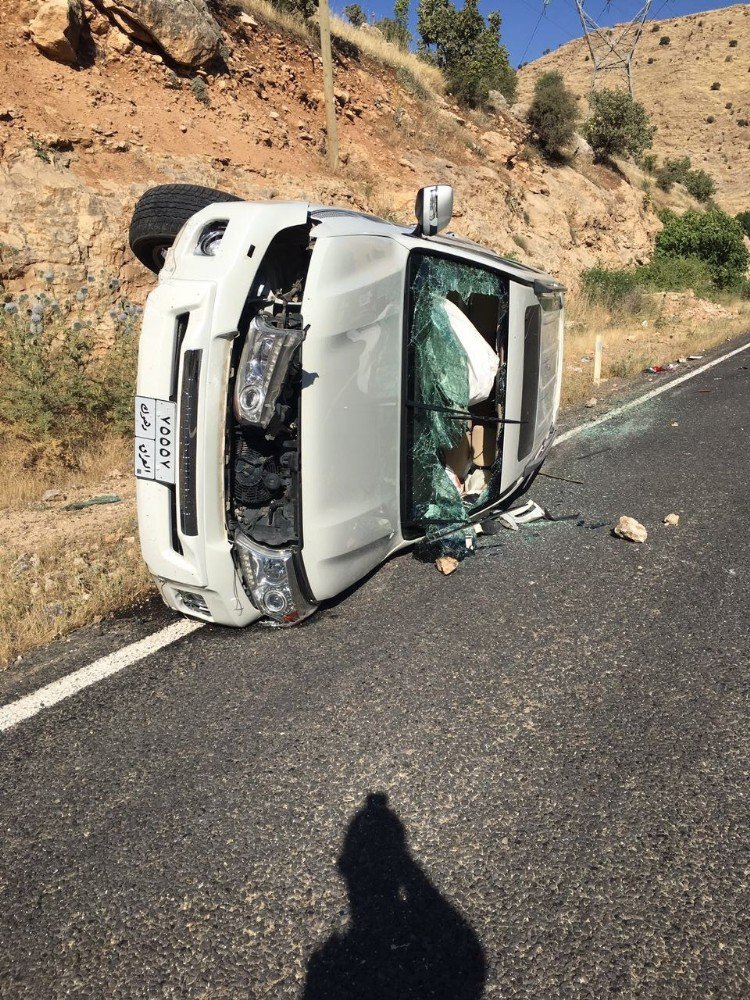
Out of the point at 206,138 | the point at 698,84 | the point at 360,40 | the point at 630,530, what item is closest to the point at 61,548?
the point at 630,530

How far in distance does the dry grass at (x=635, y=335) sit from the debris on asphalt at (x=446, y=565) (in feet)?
15.9

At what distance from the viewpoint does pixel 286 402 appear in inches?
115

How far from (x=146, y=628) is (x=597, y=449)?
14.3 feet

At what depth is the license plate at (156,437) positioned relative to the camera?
2.89 metres

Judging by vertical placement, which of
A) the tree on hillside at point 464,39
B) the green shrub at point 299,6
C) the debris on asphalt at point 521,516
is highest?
the tree on hillside at point 464,39

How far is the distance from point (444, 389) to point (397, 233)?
2.82 ft

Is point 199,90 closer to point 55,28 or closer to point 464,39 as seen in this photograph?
point 55,28

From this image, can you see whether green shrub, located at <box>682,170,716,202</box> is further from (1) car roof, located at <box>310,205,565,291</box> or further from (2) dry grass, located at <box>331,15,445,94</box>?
(1) car roof, located at <box>310,205,565,291</box>

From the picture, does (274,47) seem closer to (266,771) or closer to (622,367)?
(622,367)

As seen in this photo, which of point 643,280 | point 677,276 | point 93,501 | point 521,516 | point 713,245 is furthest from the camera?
point 713,245

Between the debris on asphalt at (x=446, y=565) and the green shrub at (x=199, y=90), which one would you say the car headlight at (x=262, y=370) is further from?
the green shrub at (x=199, y=90)

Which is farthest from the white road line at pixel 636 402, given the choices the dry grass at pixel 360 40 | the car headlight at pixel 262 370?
the dry grass at pixel 360 40

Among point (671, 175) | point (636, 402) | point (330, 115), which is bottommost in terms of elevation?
point (636, 402)

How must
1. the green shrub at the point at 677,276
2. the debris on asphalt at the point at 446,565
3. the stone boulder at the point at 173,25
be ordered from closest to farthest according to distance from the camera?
the debris on asphalt at the point at 446,565, the stone boulder at the point at 173,25, the green shrub at the point at 677,276
